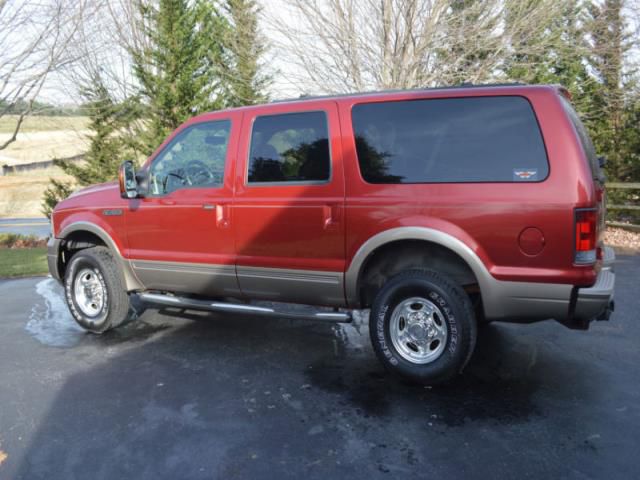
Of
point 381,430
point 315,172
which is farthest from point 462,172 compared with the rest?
point 381,430

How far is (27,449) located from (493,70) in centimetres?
1045

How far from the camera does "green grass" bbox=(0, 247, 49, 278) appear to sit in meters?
9.41

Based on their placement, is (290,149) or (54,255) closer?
(290,149)

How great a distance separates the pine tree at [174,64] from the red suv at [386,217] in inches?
417

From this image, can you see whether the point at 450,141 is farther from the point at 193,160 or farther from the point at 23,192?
the point at 23,192

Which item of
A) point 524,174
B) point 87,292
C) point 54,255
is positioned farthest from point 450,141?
point 54,255

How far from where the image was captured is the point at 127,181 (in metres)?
5.05

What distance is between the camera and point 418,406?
3.71 meters

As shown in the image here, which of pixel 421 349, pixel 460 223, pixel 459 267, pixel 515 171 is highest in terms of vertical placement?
pixel 515 171

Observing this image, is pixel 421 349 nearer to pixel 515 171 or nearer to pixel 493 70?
pixel 515 171

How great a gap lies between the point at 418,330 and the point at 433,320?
0.14 m

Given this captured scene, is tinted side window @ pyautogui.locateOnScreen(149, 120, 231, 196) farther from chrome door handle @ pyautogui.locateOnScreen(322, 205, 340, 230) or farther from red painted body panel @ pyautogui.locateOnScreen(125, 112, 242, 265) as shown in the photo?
chrome door handle @ pyautogui.locateOnScreen(322, 205, 340, 230)

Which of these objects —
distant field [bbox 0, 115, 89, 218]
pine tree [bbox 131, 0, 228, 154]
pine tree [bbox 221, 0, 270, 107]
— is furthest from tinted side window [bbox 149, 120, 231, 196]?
pine tree [bbox 131, 0, 228, 154]

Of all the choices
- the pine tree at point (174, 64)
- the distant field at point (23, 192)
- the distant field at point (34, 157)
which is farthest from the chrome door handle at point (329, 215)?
the distant field at point (23, 192)
